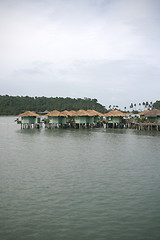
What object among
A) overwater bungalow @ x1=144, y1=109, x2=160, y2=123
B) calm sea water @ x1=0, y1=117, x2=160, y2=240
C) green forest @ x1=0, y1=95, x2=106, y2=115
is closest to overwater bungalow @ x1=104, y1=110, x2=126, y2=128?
overwater bungalow @ x1=144, y1=109, x2=160, y2=123

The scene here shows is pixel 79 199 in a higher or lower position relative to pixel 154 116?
lower

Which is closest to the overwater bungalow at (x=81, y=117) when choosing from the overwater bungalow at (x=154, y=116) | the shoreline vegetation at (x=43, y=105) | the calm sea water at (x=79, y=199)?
the overwater bungalow at (x=154, y=116)

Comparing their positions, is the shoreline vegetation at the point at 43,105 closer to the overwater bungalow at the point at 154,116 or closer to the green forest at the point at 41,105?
the green forest at the point at 41,105

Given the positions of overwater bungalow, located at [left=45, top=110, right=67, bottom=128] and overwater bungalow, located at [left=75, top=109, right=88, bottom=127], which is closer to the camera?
overwater bungalow, located at [left=75, top=109, right=88, bottom=127]

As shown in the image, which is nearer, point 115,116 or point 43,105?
point 115,116

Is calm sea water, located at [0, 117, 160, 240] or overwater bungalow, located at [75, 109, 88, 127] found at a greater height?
overwater bungalow, located at [75, 109, 88, 127]

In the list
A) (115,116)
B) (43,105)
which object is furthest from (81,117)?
(43,105)

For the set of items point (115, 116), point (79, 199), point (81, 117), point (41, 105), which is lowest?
point (79, 199)

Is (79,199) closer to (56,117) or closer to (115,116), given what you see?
(56,117)

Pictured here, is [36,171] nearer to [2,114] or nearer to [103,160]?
[103,160]

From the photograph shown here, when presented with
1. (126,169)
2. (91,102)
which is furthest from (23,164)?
(91,102)

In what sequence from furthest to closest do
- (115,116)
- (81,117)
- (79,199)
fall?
1. (115,116)
2. (81,117)
3. (79,199)

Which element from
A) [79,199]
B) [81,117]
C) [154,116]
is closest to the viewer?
[79,199]

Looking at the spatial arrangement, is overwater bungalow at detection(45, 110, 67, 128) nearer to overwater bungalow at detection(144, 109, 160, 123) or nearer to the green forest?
overwater bungalow at detection(144, 109, 160, 123)
